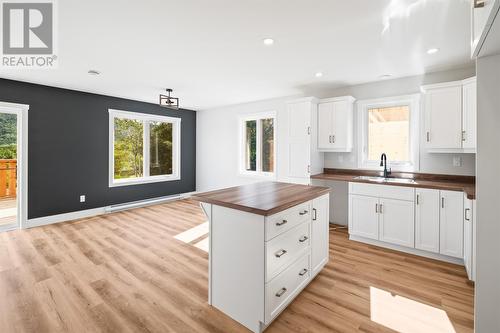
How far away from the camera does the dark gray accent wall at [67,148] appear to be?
415cm

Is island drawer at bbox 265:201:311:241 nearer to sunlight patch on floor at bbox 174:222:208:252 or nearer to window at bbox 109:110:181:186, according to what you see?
sunlight patch on floor at bbox 174:222:208:252

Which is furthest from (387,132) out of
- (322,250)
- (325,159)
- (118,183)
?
(118,183)

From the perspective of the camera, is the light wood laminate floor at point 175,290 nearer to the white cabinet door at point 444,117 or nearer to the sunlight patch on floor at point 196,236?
the sunlight patch on floor at point 196,236

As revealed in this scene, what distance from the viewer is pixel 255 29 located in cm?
236

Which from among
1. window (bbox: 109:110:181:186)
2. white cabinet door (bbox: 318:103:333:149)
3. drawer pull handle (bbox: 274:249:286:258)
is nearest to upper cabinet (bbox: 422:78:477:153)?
white cabinet door (bbox: 318:103:333:149)

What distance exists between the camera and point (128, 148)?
221 inches

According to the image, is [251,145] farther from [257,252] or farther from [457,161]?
[257,252]

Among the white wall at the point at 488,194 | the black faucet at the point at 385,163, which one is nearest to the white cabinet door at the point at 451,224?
the black faucet at the point at 385,163

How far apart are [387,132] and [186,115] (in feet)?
15.9

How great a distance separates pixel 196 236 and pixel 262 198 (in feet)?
6.84

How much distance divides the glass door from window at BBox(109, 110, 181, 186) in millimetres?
1496

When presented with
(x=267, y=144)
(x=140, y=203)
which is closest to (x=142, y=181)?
(x=140, y=203)

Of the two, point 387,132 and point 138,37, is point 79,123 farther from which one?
point 387,132

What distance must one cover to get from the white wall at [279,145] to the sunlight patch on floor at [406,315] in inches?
85.7
